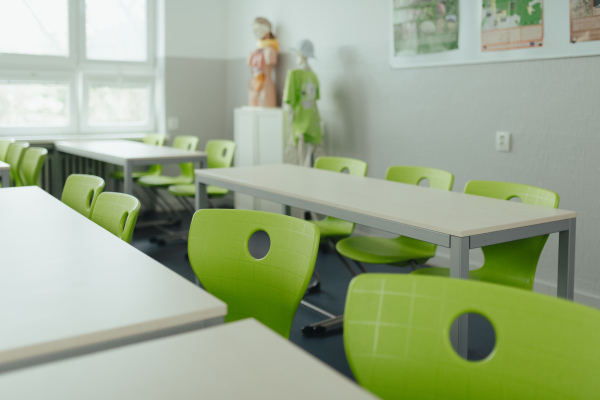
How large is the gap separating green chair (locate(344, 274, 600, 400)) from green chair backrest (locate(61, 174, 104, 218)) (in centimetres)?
157

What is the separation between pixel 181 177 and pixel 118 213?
3.30 m

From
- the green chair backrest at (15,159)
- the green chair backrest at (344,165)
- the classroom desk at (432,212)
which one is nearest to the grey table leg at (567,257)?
the classroom desk at (432,212)

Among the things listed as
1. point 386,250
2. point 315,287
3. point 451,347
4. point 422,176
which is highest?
point 422,176

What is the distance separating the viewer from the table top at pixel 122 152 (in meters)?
4.30

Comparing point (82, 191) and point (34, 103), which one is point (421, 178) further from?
point (34, 103)

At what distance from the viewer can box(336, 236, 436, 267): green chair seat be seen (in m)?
2.70

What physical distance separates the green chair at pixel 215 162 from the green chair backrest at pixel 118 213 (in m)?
2.39

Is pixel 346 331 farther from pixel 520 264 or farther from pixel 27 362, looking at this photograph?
pixel 520 264

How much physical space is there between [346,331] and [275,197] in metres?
1.72

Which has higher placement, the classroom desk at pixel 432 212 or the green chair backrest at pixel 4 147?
the green chair backrest at pixel 4 147

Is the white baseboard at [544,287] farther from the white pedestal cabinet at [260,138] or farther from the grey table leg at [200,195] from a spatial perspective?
the grey table leg at [200,195]

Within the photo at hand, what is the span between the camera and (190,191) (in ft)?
15.1

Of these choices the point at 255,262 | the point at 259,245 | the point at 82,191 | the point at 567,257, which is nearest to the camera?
the point at 255,262

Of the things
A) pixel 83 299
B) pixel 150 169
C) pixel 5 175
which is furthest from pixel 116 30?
pixel 83 299
